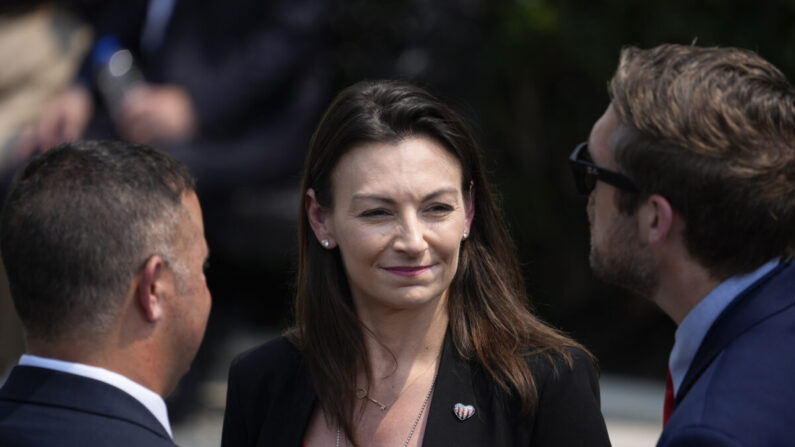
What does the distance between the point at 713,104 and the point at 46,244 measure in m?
A: 1.35

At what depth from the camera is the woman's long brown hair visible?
8.42ft

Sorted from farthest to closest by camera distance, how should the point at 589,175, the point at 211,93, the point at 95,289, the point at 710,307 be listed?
the point at 211,93, the point at 589,175, the point at 710,307, the point at 95,289

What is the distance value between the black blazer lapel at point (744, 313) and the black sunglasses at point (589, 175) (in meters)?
0.34

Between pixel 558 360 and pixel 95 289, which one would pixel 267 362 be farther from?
pixel 95 289

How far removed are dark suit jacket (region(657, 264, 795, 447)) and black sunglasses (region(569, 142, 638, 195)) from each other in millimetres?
359

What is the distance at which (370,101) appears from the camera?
2631 mm

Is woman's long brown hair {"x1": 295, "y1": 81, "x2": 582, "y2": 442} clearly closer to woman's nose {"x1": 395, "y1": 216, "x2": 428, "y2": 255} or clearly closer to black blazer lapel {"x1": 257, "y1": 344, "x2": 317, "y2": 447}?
black blazer lapel {"x1": 257, "y1": 344, "x2": 317, "y2": 447}

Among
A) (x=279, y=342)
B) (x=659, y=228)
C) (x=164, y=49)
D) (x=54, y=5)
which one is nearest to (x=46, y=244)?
(x=279, y=342)

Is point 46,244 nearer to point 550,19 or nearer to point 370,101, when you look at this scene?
point 370,101

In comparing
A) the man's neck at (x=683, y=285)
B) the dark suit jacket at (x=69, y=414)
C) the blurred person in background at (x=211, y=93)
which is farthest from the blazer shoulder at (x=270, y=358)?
the blurred person in background at (x=211, y=93)

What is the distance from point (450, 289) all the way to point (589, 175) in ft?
1.92

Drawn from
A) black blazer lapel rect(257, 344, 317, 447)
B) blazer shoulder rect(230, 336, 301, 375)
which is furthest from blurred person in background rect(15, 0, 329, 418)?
black blazer lapel rect(257, 344, 317, 447)

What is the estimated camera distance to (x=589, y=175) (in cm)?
232

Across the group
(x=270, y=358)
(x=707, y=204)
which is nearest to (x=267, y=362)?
(x=270, y=358)
